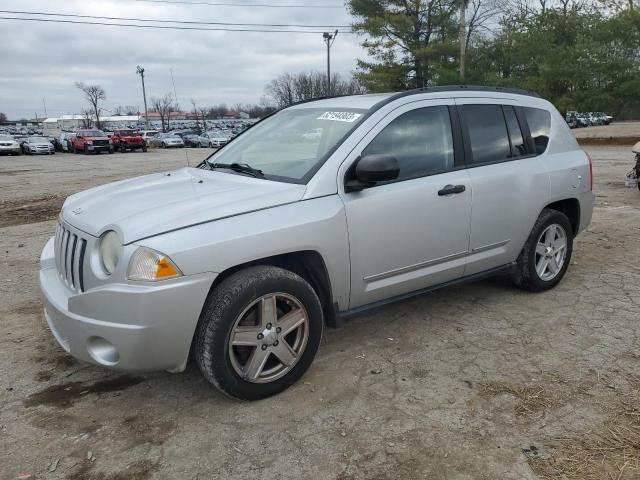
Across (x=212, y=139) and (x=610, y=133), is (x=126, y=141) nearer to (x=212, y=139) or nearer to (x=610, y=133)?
(x=212, y=139)

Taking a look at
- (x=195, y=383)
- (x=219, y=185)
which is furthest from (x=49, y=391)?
(x=219, y=185)

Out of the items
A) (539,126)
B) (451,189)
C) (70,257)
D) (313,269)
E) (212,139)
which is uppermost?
(212,139)

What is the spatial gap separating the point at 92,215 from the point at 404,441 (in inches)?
84.5

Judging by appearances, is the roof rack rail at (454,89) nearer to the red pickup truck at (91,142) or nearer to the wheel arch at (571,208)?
the wheel arch at (571,208)

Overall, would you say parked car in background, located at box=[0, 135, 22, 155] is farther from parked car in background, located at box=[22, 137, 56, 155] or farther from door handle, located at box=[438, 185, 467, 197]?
door handle, located at box=[438, 185, 467, 197]

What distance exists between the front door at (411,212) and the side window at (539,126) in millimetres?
1073

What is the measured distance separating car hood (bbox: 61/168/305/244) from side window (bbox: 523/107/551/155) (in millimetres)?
2456

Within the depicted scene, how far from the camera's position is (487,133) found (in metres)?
4.18

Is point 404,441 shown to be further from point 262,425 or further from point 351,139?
point 351,139

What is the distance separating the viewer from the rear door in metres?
3.99

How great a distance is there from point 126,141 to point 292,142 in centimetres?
3508

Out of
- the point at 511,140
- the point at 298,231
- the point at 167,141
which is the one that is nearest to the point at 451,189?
the point at 511,140

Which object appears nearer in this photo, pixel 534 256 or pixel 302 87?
pixel 534 256

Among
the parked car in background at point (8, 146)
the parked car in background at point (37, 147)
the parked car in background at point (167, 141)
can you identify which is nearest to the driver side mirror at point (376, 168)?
the parked car in background at point (8, 146)
